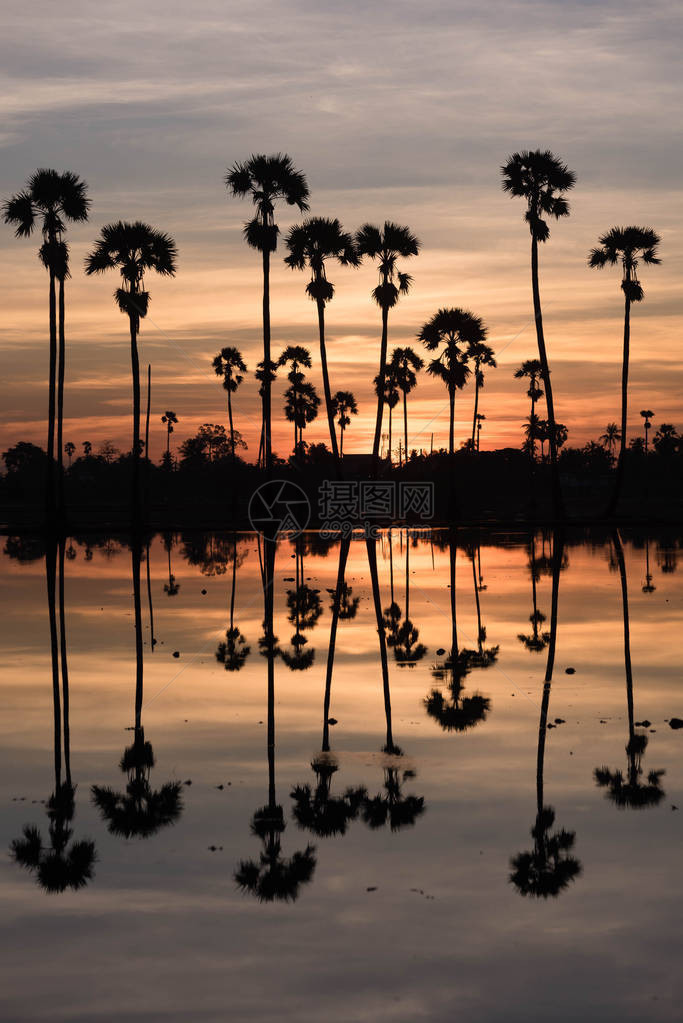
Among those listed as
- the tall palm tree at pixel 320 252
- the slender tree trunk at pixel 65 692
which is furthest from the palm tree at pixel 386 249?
the slender tree trunk at pixel 65 692

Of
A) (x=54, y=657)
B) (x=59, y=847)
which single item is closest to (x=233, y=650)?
(x=54, y=657)

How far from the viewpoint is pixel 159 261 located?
5412cm

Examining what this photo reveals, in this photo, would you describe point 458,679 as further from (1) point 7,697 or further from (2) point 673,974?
(2) point 673,974

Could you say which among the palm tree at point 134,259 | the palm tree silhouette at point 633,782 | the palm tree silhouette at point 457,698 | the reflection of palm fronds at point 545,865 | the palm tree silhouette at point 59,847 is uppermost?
the palm tree at point 134,259

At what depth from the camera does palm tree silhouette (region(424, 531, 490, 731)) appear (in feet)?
35.0

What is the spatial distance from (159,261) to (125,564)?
26.4 meters

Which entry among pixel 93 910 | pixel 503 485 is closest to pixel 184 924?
pixel 93 910

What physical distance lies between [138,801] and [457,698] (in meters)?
4.62

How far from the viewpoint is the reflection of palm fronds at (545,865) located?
20.3ft

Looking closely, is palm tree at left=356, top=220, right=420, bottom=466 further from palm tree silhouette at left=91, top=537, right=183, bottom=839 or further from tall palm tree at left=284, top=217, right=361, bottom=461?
palm tree silhouette at left=91, top=537, right=183, bottom=839

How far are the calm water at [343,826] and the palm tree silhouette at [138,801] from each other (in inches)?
0.9

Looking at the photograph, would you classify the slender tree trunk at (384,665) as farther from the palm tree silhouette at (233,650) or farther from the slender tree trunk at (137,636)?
the slender tree trunk at (137,636)

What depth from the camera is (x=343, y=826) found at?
7371mm

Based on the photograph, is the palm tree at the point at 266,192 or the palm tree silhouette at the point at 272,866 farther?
the palm tree at the point at 266,192
